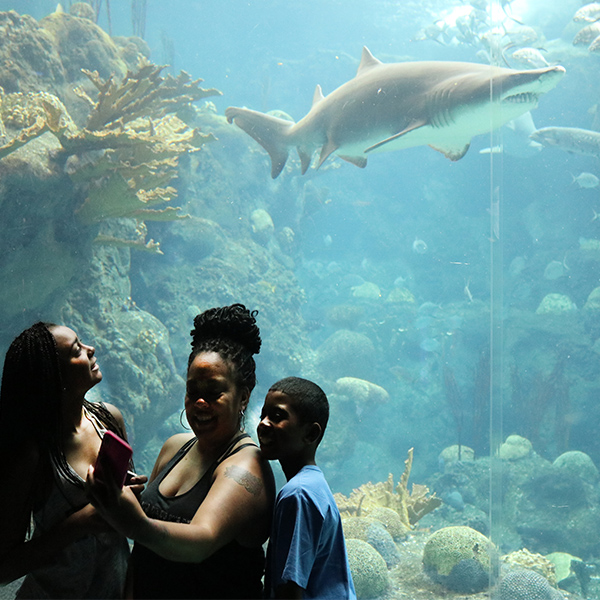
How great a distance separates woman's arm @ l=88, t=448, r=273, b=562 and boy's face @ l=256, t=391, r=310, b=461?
0.20 ft

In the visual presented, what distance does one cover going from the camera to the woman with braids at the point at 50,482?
107 centimetres

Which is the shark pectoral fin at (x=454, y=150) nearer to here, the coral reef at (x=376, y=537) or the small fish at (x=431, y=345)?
the coral reef at (x=376, y=537)

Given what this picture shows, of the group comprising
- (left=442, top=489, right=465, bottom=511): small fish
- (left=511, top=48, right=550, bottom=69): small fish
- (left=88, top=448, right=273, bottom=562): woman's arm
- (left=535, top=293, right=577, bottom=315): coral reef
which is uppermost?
(left=511, top=48, right=550, bottom=69): small fish

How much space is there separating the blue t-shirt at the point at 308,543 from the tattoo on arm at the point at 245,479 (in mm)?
82

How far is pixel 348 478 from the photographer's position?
1485 cm

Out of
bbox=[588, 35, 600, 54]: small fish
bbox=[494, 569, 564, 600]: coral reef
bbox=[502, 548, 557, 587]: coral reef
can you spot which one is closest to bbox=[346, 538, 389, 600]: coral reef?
bbox=[494, 569, 564, 600]: coral reef

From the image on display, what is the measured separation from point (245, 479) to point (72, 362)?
1.85ft

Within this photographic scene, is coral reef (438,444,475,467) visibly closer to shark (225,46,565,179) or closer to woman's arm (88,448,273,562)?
shark (225,46,565,179)

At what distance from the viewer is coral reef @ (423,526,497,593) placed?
182 inches

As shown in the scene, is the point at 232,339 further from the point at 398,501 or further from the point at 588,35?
the point at 588,35

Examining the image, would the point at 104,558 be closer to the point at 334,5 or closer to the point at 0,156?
the point at 0,156

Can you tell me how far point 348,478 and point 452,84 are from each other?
12758 mm

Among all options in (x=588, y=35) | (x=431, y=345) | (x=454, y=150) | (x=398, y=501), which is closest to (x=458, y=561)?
(x=398, y=501)

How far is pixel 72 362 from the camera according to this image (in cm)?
123
